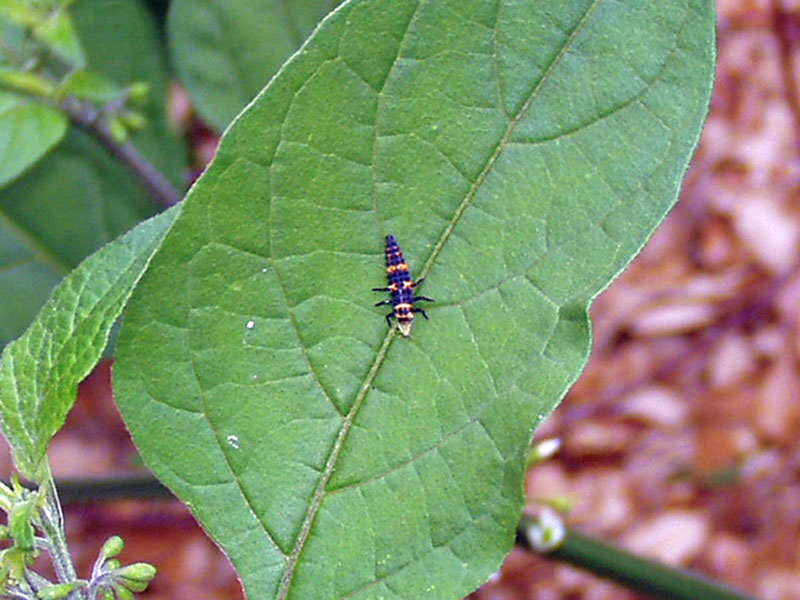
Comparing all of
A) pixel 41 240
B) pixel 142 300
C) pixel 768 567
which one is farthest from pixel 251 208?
pixel 768 567

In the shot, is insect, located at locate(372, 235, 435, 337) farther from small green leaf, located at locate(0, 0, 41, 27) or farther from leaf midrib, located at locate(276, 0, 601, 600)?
small green leaf, located at locate(0, 0, 41, 27)

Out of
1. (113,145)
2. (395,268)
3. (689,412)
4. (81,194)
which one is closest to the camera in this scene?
(395,268)

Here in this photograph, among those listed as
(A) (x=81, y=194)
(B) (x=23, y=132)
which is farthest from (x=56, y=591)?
(A) (x=81, y=194)

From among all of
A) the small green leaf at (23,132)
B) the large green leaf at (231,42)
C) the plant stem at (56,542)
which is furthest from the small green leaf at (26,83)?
the plant stem at (56,542)

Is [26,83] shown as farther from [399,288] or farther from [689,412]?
[689,412]

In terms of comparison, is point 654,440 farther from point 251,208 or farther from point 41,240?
point 251,208

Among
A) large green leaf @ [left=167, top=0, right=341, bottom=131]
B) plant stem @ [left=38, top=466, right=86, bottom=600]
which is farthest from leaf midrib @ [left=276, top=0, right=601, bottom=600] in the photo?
large green leaf @ [left=167, top=0, right=341, bottom=131]

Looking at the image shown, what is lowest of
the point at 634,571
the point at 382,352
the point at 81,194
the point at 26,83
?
the point at 634,571
